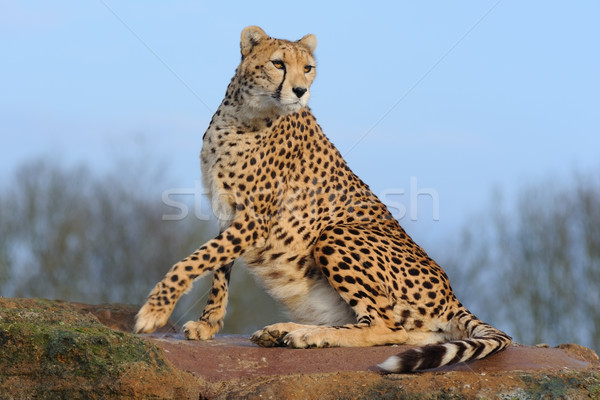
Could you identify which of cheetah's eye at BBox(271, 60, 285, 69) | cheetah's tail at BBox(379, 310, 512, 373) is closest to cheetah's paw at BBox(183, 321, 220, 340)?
cheetah's tail at BBox(379, 310, 512, 373)

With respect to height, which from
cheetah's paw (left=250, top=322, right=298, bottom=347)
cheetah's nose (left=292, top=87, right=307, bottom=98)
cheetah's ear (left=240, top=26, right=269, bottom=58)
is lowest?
cheetah's paw (left=250, top=322, right=298, bottom=347)

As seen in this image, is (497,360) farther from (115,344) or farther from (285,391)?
(115,344)

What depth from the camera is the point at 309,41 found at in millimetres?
5949

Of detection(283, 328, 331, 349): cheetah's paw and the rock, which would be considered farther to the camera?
detection(283, 328, 331, 349): cheetah's paw

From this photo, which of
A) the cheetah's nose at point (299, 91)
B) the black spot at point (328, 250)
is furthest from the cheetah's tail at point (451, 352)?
the cheetah's nose at point (299, 91)

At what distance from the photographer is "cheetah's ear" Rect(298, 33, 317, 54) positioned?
5.94 m

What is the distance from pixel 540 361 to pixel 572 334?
5.93m

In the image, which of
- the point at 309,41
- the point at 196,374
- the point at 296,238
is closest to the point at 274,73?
the point at 309,41

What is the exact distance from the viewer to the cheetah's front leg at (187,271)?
5008 mm

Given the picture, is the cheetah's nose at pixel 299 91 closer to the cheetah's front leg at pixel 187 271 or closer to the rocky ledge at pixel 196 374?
the cheetah's front leg at pixel 187 271

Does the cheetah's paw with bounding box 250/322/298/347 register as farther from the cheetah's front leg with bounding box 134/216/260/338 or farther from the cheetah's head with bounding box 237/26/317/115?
the cheetah's head with bounding box 237/26/317/115

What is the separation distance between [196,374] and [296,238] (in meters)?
1.57

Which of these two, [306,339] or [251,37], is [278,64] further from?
[306,339]

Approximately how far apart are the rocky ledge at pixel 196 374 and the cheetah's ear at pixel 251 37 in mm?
2484
